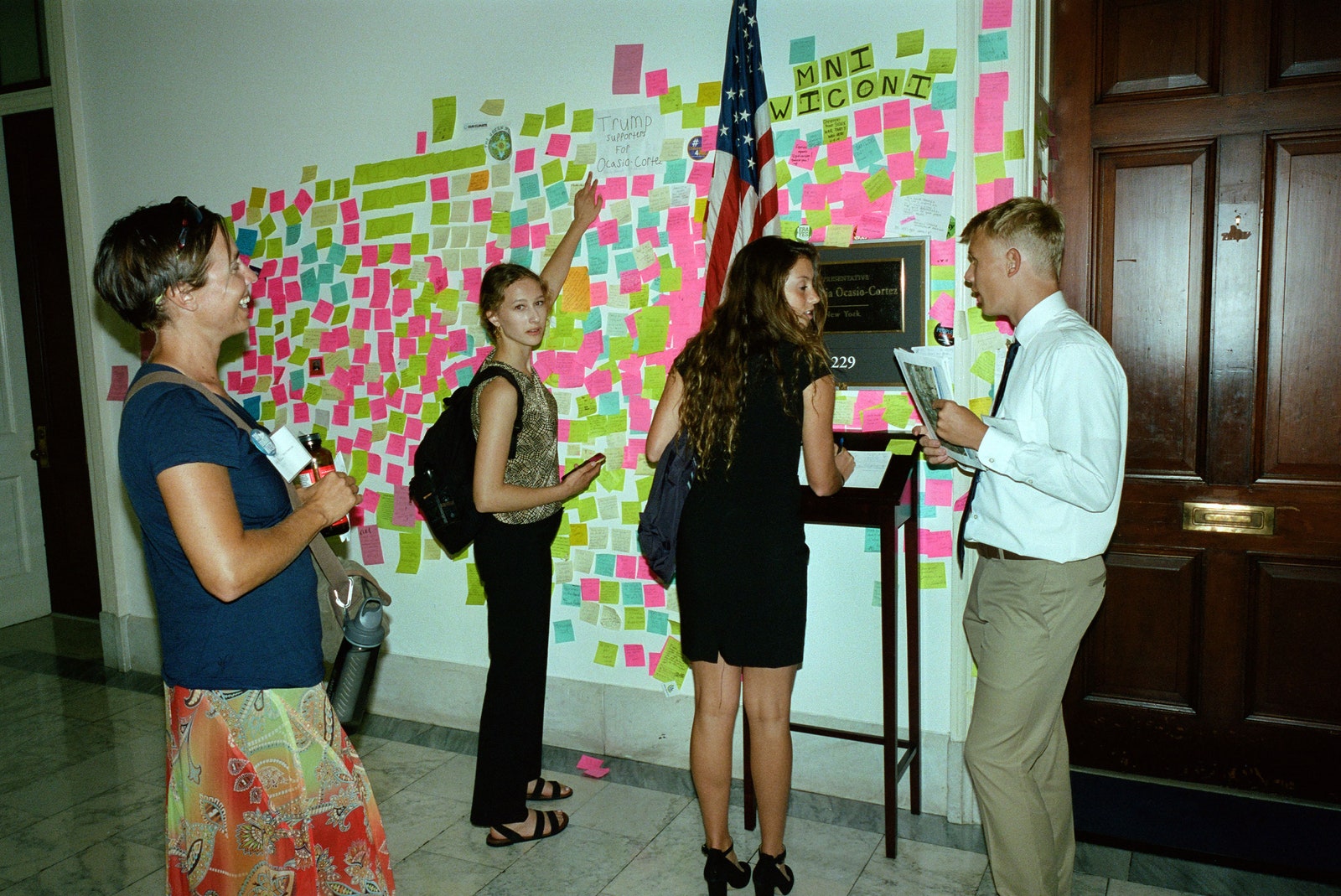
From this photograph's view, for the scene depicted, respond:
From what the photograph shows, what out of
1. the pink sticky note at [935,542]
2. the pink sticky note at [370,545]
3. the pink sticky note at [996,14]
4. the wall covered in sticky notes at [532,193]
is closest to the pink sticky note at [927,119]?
the wall covered in sticky notes at [532,193]

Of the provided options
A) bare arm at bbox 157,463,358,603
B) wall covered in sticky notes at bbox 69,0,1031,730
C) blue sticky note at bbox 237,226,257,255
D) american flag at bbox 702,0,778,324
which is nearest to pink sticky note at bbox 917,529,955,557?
wall covered in sticky notes at bbox 69,0,1031,730

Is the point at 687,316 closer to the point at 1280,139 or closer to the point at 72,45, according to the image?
the point at 1280,139

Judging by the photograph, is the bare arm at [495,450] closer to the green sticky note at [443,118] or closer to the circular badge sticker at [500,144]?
the circular badge sticker at [500,144]

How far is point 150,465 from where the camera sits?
1430 mm

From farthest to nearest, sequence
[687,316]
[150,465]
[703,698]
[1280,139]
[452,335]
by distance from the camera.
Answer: [452,335]
[687,316]
[1280,139]
[703,698]
[150,465]

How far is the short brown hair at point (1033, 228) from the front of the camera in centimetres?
211

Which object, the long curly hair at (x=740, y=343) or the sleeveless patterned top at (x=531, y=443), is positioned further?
the sleeveless patterned top at (x=531, y=443)

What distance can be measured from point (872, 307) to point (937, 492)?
23.2 inches

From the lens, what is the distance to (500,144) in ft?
10.8

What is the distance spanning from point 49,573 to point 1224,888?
220 inches

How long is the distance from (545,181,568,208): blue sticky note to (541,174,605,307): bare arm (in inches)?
2.7

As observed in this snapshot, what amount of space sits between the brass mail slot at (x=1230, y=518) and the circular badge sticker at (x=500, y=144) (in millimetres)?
2492

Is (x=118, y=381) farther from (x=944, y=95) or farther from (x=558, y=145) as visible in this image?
(x=944, y=95)

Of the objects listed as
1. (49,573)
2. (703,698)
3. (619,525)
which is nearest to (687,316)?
(619,525)
